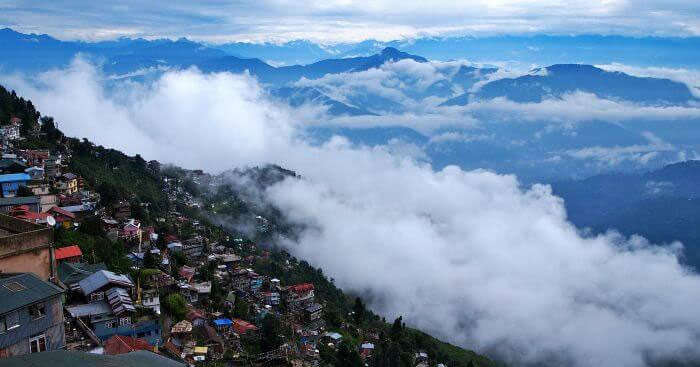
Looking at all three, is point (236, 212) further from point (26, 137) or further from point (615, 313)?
point (615, 313)

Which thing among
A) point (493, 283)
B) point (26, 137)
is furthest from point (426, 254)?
point (26, 137)

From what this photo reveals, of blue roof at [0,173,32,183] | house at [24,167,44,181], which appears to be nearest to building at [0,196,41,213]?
blue roof at [0,173,32,183]

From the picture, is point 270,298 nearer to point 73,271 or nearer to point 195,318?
point 195,318

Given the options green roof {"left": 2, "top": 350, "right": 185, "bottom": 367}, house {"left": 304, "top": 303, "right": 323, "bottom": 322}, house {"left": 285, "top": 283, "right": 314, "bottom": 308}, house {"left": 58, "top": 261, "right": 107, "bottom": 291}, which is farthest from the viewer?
house {"left": 285, "top": 283, "right": 314, "bottom": 308}

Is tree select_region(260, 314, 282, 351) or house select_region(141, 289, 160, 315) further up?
house select_region(141, 289, 160, 315)

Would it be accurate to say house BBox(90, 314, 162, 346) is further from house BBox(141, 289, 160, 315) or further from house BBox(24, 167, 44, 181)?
house BBox(24, 167, 44, 181)

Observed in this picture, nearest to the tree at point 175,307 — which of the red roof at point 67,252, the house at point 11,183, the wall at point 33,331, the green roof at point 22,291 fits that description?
the red roof at point 67,252
